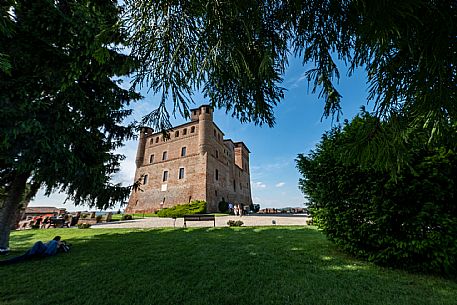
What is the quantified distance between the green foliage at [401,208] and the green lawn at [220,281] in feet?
1.11

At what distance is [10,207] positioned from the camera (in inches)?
245

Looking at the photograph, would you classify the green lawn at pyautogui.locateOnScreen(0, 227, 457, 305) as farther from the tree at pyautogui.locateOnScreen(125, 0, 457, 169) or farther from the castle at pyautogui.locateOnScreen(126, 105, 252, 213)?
the castle at pyautogui.locateOnScreen(126, 105, 252, 213)

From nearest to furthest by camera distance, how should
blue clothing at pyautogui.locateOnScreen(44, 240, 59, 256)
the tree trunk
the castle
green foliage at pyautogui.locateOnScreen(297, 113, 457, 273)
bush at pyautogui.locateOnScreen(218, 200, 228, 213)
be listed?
1. green foliage at pyautogui.locateOnScreen(297, 113, 457, 273)
2. blue clothing at pyautogui.locateOnScreen(44, 240, 59, 256)
3. the tree trunk
4. the castle
5. bush at pyautogui.locateOnScreen(218, 200, 228, 213)

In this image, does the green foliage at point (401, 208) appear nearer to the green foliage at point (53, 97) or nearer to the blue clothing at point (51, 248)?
the green foliage at point (53, 97)

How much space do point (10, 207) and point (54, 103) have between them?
4.01 m

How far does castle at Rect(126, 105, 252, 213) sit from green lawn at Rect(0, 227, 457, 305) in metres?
18.5

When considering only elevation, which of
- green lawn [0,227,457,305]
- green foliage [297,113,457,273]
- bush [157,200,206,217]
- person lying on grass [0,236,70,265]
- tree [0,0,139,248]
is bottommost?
green lawn [0,227,457,305]

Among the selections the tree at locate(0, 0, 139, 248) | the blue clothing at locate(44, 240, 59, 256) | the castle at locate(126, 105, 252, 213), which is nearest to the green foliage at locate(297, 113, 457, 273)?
the tree at locate(0, 0, 139, 248)

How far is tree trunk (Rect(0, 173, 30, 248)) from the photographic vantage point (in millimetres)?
6082

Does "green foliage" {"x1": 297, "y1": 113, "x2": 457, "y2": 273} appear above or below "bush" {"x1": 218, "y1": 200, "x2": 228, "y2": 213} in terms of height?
below

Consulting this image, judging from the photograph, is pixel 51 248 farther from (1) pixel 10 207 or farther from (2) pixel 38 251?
(1) pixel 10 207

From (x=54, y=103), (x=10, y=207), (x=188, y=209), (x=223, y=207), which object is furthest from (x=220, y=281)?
(x=223, y=207)

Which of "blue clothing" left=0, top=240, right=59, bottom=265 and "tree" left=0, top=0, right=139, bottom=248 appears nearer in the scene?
"tree" left=0, top=0, right=139, bottom=248

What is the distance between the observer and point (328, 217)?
454cm
